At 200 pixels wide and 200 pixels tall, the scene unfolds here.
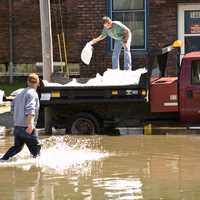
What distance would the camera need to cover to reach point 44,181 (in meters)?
9.94

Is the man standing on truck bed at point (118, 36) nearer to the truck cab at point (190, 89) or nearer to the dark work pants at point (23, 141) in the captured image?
the truck cab at point (190, 89)

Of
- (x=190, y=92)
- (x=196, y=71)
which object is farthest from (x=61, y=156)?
(x=196, y=71)

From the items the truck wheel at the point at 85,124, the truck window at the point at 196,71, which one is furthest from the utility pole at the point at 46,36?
the truck window at the point at 196,71

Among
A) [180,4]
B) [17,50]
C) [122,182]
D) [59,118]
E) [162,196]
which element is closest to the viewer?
[162,196]

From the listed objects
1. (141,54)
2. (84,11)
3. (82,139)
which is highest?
(84,11)

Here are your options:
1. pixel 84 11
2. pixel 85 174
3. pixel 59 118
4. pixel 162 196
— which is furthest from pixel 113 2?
pixel 162 196

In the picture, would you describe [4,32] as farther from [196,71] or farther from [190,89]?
[190,89]

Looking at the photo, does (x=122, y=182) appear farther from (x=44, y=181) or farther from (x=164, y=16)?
(x=164, y=16)

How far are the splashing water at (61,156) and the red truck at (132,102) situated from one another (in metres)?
0.90

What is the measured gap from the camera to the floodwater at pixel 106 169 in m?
9.04

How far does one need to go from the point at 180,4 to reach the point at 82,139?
285 inches

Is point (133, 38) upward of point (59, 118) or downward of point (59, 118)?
upward

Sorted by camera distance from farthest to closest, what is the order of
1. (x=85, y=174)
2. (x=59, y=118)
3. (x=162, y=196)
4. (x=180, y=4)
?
(x=180, y=4) → (x=59, y=118) → (x=85, y=174) → (x=162, y=196)

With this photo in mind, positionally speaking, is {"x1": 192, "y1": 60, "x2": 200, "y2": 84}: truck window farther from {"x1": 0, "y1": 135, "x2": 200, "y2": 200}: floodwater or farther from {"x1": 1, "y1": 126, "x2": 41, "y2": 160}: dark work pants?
{"x1": 1, "y1": 126, "x2": 41, "y2": 160}: dark work pants
